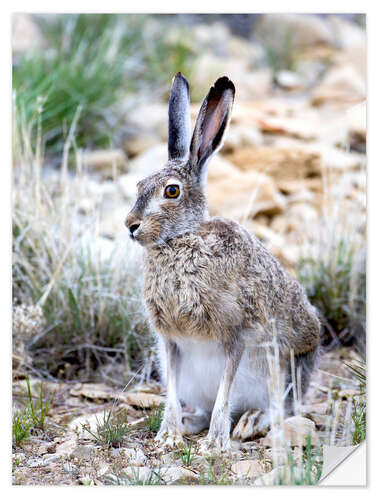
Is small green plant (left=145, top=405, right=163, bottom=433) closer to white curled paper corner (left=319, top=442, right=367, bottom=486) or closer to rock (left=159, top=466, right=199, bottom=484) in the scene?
rock (left=159, top=466, right=199, bottom=484)

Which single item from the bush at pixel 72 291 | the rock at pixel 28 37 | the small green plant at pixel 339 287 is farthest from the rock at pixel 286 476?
the rock at pixel 28 37

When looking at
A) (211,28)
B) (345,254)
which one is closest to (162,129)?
(211,28)

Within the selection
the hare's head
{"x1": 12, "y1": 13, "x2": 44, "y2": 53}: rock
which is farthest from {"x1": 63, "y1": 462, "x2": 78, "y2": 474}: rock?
{"x1": 12, "y1": 13, "x2": 44, "y2": 53}: rock

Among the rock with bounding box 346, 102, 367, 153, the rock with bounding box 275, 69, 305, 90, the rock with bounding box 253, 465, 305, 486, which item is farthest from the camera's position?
the rock with bounding box 275, 69, 305, 90

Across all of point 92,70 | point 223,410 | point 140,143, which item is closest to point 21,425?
point 223,410

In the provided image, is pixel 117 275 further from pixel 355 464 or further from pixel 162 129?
pixel 162 129

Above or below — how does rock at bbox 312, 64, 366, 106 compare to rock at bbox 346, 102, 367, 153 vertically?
above
